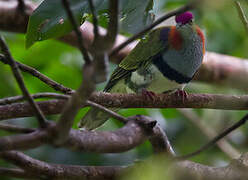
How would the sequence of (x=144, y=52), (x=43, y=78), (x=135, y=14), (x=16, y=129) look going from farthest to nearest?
(x=144, y=52) < (x=135, y=14) < (x=43, y=78) < (x=16, y=129)

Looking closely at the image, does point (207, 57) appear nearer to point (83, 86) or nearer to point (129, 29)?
point (129, 29)

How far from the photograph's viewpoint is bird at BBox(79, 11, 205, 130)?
2.50m

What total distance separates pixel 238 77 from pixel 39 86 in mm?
1581

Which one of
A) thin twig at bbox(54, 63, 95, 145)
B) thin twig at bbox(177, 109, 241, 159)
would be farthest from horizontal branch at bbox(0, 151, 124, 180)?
thin twig at bbox(177, 109, 241, 159)

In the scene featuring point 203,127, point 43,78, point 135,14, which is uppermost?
point 135,14

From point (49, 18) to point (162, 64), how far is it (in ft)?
3.25

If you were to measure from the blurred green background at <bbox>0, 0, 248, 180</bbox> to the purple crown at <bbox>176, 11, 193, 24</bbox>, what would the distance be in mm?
52

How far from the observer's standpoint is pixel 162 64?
251 cm

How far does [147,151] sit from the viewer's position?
306 centimetres

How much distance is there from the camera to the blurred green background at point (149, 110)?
2.95 m

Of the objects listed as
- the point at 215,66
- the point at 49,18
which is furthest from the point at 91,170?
the point at 215,66

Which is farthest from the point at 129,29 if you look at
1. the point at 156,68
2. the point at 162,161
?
the point at 162,161

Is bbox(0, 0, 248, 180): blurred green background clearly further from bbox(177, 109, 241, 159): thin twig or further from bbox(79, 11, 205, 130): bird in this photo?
bbox(79, 11, 205, 130): bird

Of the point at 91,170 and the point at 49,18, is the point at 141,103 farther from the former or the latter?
the point at 49,18
